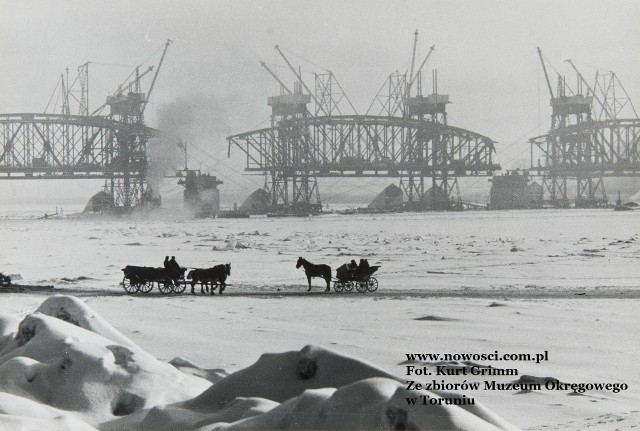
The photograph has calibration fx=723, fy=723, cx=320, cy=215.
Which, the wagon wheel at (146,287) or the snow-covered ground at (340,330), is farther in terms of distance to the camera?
the wagon wheel at (146,287)

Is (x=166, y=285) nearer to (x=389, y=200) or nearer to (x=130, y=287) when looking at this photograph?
(x=130, y=287)

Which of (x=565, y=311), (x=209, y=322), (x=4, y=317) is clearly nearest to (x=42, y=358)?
(x=4, y=317)

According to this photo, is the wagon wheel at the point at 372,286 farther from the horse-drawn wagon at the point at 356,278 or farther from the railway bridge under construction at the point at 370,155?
the railway bridge under construction at the point at 370,155

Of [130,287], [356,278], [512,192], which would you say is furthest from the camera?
[512,192]

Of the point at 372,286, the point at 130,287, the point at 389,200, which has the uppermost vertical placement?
the point at 389,200

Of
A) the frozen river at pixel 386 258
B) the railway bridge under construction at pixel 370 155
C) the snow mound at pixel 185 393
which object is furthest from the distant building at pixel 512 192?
the snow mound at pixel 185 393

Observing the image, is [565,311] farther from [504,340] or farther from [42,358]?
[42,358]

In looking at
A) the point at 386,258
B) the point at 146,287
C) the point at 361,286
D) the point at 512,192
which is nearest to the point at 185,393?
the point at 361,286

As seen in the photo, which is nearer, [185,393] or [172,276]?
[185,393]

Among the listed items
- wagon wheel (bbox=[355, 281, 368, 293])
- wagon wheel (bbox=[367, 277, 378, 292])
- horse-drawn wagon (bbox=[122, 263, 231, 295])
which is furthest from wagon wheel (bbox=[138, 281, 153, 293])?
wagon wheel (bbox=[367, 277, 378, 292])
